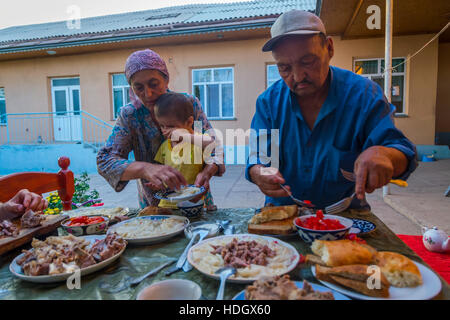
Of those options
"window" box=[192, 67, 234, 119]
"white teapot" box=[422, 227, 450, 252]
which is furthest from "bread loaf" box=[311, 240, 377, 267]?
"window" box=[192, 67, 234, 119]

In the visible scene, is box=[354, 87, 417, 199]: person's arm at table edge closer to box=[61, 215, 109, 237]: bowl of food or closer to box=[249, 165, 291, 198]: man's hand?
box=[249, 165, 291, 198]: man's hand

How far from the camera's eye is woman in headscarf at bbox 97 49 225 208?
1798 mm

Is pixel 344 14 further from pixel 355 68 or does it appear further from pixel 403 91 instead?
pixel 403 91

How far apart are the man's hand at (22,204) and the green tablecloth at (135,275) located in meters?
0.28

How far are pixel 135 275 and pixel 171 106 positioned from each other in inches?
47.5

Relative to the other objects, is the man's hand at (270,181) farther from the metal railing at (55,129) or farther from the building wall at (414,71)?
the metal railing at (55,129)

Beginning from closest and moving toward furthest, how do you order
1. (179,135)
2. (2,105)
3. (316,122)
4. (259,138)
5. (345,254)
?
(345,254)
(316,122)
(259,138)
(179,135)
(2,105)

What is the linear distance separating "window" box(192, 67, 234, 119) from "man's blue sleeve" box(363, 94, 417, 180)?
8.60 metres

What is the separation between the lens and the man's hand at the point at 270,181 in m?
1.59

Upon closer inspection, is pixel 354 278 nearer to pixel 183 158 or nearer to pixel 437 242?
pixel 183 158

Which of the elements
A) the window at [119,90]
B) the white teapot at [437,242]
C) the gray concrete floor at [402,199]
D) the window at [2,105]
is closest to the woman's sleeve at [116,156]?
the white teapot at [437,242]

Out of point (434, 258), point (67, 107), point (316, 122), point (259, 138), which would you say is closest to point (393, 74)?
point (434, 258)

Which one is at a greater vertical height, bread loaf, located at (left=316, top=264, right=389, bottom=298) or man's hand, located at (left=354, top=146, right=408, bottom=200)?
man's hand, located at (left=354, top=146, right=408, bottom=200)

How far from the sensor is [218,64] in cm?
1006
